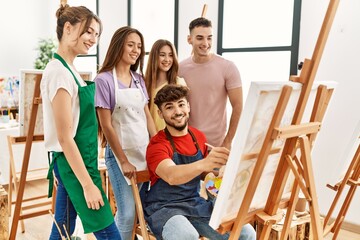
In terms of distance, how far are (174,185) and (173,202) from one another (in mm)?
77

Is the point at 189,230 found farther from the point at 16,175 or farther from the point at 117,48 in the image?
the point at 16,175

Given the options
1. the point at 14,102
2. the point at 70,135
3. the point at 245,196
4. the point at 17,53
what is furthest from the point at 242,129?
the point at 17,53

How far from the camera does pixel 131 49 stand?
1.96 metres

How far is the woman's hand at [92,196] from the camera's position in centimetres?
145

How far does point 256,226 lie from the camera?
2.31 m

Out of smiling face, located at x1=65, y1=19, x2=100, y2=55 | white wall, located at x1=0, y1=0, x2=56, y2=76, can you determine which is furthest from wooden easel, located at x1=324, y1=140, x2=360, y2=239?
white wall, located at x1=0, y1=0, x2=56, y2=76

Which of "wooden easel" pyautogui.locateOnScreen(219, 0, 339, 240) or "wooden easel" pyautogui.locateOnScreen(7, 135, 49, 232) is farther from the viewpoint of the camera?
"wooden easel" pyautogui.locateOnScreen(7, 135, 49, 232)

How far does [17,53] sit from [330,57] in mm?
4548

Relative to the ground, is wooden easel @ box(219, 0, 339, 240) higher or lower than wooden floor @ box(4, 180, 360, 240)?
higher

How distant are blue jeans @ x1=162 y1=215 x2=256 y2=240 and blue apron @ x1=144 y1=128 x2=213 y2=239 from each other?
0.10 ft

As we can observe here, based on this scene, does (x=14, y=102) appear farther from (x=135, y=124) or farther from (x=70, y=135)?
(x=70, y=135)

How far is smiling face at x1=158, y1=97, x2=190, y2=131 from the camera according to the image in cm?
178

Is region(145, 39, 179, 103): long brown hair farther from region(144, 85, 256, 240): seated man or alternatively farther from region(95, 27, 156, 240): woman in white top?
region(144, 85, 256, 240): seated man

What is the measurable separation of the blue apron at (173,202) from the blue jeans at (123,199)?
122mm
